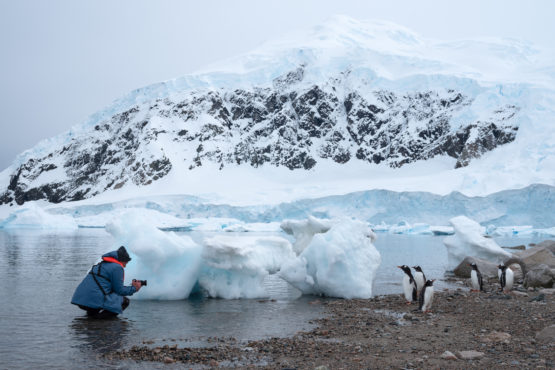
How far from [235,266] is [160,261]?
1.71 metres

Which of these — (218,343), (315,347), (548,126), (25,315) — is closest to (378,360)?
(315,347)

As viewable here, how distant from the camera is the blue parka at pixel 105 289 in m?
8.84

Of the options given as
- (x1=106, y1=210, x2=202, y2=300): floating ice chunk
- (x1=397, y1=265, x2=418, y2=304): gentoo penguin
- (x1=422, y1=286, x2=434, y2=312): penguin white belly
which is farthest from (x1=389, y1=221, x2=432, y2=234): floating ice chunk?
(x1=422, y1=286, x2=434, y2=312): penguin white belly

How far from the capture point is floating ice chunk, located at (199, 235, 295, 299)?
11523mm

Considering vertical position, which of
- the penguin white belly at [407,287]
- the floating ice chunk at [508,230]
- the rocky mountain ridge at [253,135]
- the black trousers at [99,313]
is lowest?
the floating ice chunk at [508,230]

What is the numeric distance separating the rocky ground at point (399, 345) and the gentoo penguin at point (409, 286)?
0.94m

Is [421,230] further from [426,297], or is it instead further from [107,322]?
[107,322]

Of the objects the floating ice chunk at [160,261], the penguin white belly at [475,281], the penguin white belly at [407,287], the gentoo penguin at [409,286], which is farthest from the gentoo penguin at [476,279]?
the floating ice chunk at [160,261]

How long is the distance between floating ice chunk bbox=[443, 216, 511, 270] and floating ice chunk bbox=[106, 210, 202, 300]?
11.5 meters

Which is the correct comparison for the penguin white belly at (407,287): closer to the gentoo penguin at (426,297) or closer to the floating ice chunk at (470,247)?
the gentoo penguin at (426,297)

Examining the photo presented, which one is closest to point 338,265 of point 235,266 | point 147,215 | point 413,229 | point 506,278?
point 235,266

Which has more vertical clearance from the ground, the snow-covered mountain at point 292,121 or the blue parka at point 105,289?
the snow-covered mountain at point 292,121

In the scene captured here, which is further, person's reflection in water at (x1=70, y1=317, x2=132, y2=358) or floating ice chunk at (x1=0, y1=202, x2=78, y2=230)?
floating ice chunk at (x1=0, y1=202, x2=78, y2=230)

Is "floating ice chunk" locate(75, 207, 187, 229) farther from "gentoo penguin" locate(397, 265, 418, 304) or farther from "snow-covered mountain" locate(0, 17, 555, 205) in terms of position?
"gentoo penguin" locate(397, 265, 418, 304)
